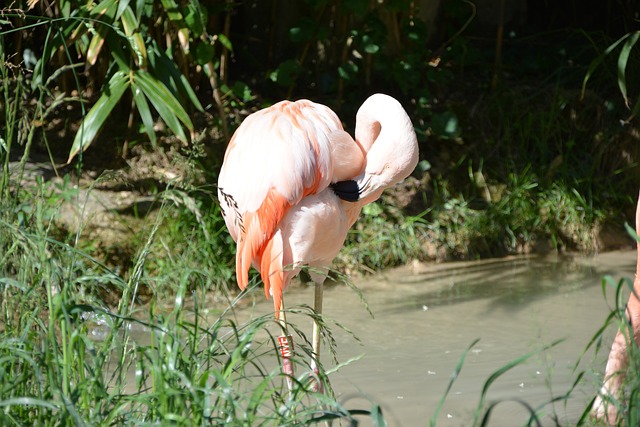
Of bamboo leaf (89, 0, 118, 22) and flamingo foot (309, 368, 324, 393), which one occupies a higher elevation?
bamboo leaf (89, 0, 118, 22)

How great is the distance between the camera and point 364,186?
3178 millimetres

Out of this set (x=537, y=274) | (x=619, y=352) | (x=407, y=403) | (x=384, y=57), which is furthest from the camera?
(x=384, y=57)

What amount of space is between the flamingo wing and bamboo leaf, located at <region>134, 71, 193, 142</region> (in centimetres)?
60

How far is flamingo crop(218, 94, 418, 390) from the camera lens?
3.00 meters

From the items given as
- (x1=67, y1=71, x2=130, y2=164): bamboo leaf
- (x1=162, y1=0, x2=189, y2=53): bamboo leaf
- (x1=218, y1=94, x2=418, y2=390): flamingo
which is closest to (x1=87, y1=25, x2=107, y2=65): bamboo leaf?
(x1=67, y1=71, x2=130, y2=164): bamboo leaf

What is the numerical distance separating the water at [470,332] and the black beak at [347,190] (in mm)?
548

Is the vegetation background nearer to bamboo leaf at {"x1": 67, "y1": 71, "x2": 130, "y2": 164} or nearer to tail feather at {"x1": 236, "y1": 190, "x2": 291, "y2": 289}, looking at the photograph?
bamboo leaf at {"x1": 67, "y1": 71, "x2": 130, "y2": 164}

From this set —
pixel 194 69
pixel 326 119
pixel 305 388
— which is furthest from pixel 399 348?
pixel 194 69

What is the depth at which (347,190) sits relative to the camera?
3.20 metres

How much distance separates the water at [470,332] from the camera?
2971 millimetres

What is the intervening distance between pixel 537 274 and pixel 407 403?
1.91 metres

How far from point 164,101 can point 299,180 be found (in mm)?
1006

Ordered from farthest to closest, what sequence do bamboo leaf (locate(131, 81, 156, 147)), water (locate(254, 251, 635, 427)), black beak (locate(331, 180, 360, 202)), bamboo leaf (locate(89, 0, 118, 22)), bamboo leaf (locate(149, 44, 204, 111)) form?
bamboo leaf (locate(149, 44, 204, 111)) < bamboo leaf (locate(131, 81, 156, 147)) < bamboo leaf (locate(89, 0, 118, 22)) < black beak (locate(331, 180, 360, 202)) < water (locate(254, 251, 635, 427))

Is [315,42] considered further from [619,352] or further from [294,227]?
[619,352]
